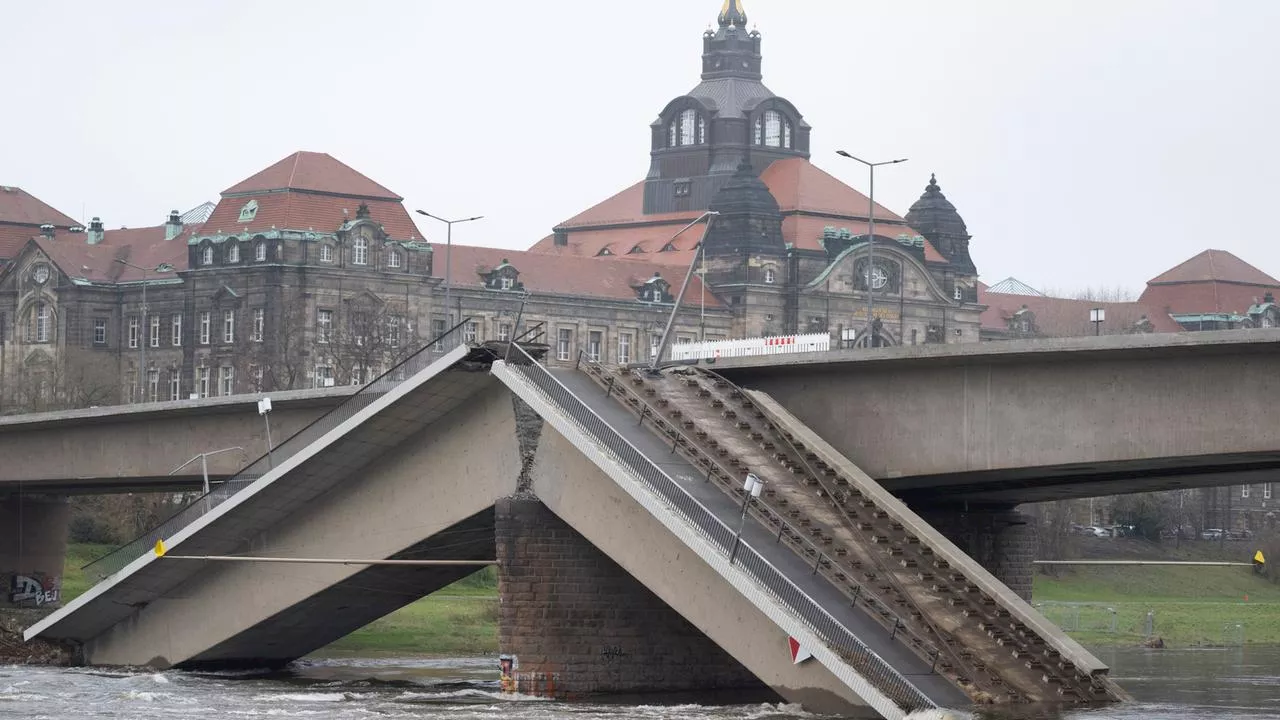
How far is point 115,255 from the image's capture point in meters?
189

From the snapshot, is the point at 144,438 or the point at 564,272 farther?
the point at 564,272

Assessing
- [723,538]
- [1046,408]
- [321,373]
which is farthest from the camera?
[321,373]

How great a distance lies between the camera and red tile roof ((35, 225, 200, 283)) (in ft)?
602

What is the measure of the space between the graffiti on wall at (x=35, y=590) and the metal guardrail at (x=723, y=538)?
106ft

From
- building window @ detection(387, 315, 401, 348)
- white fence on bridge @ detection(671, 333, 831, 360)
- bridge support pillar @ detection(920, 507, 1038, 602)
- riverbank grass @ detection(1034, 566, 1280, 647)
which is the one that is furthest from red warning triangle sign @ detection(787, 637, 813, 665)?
building window @ detection(387, 315, 401, 348)

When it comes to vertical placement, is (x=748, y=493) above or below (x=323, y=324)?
below

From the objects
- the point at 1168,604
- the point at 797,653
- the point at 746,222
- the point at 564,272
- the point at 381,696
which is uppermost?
the point at 746,222

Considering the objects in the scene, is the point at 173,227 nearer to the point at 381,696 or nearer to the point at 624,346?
the point at 624,346

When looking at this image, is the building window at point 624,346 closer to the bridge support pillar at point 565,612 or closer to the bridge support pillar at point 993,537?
the bridge support pillar at point 993,537

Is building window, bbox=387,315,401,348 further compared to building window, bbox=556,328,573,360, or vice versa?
building window, bbox=556,328,573,360

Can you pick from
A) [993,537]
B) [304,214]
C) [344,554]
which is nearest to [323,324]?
[304,214]

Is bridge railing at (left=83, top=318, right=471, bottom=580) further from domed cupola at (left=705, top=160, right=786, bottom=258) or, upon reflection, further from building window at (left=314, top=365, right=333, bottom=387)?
domed cupola at (left=705, top=160, right=786, bottom=258)

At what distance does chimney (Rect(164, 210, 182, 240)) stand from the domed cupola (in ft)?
127

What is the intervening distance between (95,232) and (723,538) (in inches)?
6041
